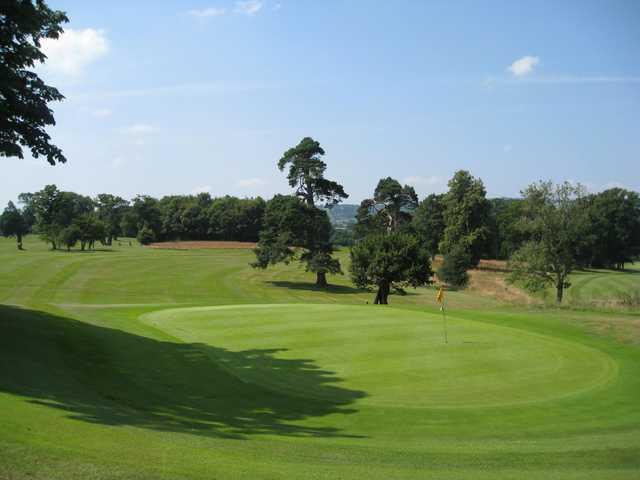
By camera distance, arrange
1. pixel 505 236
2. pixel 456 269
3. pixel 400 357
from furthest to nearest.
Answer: pixel 505 236 < pixel 456 269 < pixel 400 357

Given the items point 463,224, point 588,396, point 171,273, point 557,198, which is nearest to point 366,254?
point 557,198

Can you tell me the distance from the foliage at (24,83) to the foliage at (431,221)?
9102 centimetres

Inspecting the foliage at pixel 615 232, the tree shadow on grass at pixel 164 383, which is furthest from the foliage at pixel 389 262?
the foliage at pixel 615 232

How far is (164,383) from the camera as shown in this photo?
15.6m

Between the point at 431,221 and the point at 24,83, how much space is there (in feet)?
311

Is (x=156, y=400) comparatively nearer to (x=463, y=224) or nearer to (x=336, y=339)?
(x=336, y=339)

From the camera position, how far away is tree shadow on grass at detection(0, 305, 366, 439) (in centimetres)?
1177

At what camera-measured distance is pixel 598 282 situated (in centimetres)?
8269

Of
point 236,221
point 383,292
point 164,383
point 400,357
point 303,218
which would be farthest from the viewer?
point 236,221

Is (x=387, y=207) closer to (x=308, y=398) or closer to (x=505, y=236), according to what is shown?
(x=505, y=236)

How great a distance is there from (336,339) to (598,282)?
74.8m

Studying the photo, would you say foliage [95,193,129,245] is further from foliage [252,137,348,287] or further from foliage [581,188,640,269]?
foliage [581,188,640,269]

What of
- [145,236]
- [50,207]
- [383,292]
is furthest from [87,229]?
[383,292]

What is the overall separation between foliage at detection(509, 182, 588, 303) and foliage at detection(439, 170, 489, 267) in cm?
3656
